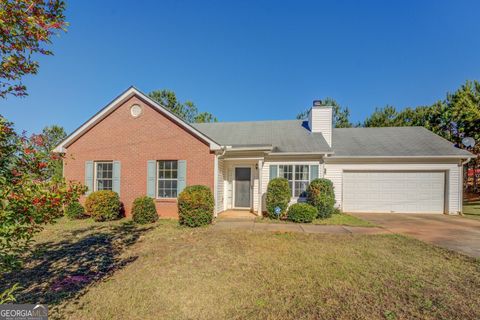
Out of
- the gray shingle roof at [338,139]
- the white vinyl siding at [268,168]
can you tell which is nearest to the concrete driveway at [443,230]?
the white vinyl siding at [268,168]

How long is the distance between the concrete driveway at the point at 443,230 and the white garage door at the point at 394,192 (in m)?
1.68

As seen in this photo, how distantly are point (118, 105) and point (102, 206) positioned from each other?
4670mm

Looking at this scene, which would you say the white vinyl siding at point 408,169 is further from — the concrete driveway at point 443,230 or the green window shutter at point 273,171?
the green window shutter at point 273,171

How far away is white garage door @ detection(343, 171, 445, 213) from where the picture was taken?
12414 millimetres

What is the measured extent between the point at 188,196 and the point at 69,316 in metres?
5.64

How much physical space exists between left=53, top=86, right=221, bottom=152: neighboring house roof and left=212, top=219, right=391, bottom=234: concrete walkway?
3243 mm

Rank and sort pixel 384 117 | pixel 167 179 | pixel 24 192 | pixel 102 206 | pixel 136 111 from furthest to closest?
pixel 384 117 < pixel 136 111 < pixel 167 179 < pixel 102 206 < pixel 24 192

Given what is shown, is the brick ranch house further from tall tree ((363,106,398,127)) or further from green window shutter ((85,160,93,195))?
tall tree ((363,106,398,127))

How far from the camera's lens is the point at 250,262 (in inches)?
206

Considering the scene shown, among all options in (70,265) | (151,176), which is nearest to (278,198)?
(151,176)

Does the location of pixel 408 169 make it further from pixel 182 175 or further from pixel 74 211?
pixel 74 211

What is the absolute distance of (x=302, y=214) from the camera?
9.61 metres

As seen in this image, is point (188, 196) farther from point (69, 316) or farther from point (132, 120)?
point (69, 316)

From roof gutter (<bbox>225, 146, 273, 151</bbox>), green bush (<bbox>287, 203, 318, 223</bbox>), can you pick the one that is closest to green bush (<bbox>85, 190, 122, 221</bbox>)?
roof gutter (<bbox>225, 146, 273, 151</bbox>)
